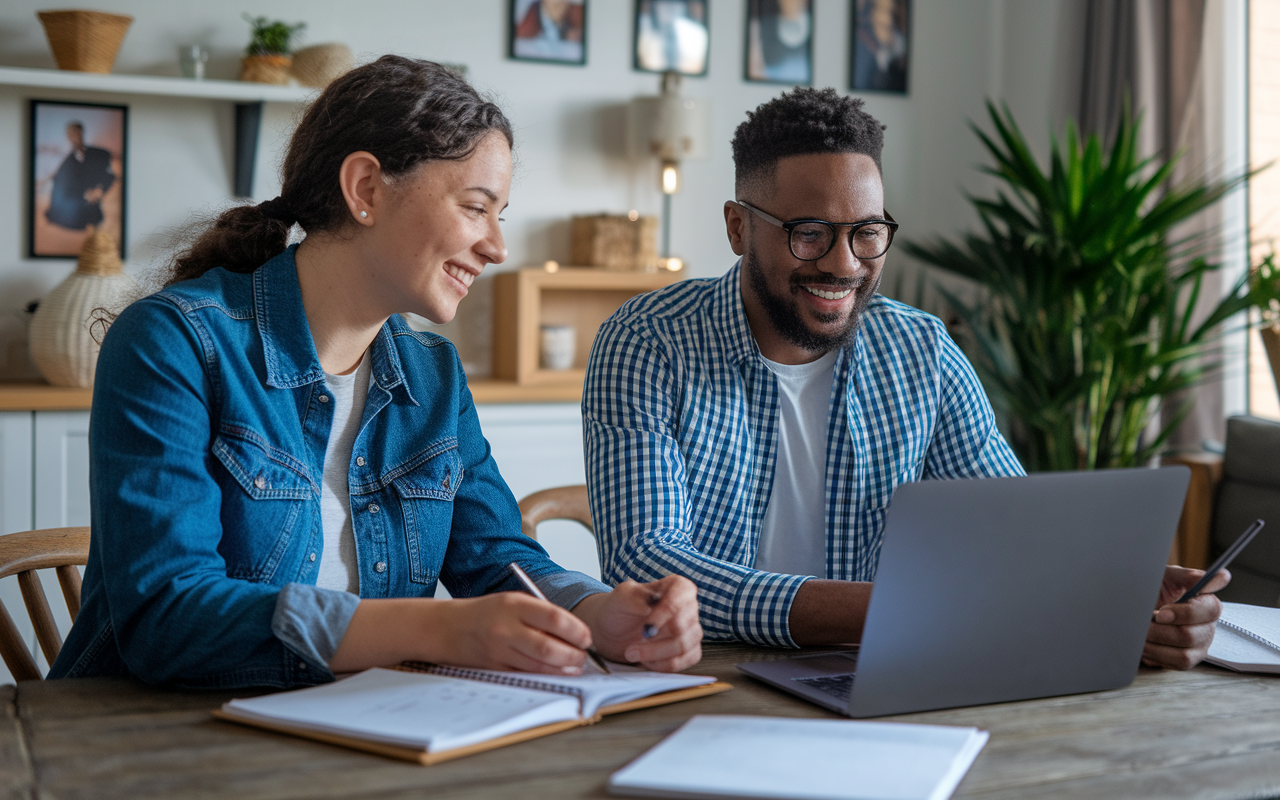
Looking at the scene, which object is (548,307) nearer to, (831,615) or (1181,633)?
(831,615)

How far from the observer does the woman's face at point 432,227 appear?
123 centimetres

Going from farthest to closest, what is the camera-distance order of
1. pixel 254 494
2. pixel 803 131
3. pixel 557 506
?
pixel 557 506, pixel 803 131, pixel 254 494

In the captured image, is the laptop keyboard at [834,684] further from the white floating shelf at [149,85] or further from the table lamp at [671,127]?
the table lamp at [671,127]

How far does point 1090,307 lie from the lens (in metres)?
3.02

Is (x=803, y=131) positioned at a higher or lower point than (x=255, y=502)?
higher

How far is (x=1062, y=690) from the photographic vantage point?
101cm

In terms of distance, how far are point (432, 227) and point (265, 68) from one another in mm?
2275

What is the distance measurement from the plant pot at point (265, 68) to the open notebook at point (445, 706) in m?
2.62

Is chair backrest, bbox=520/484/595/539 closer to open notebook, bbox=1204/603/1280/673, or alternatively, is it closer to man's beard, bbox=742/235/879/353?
man's beard, bbox=742/235/879/353

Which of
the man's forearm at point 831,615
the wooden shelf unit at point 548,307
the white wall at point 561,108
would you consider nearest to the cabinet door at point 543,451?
the wooden shelf unit at point 548,307

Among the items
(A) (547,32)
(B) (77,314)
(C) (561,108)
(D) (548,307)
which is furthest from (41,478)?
(A) (547,32)

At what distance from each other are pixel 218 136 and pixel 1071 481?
3021 mm

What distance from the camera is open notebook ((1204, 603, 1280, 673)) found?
1.13 m

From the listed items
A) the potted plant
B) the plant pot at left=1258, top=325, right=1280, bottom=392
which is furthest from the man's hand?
the potted plant
